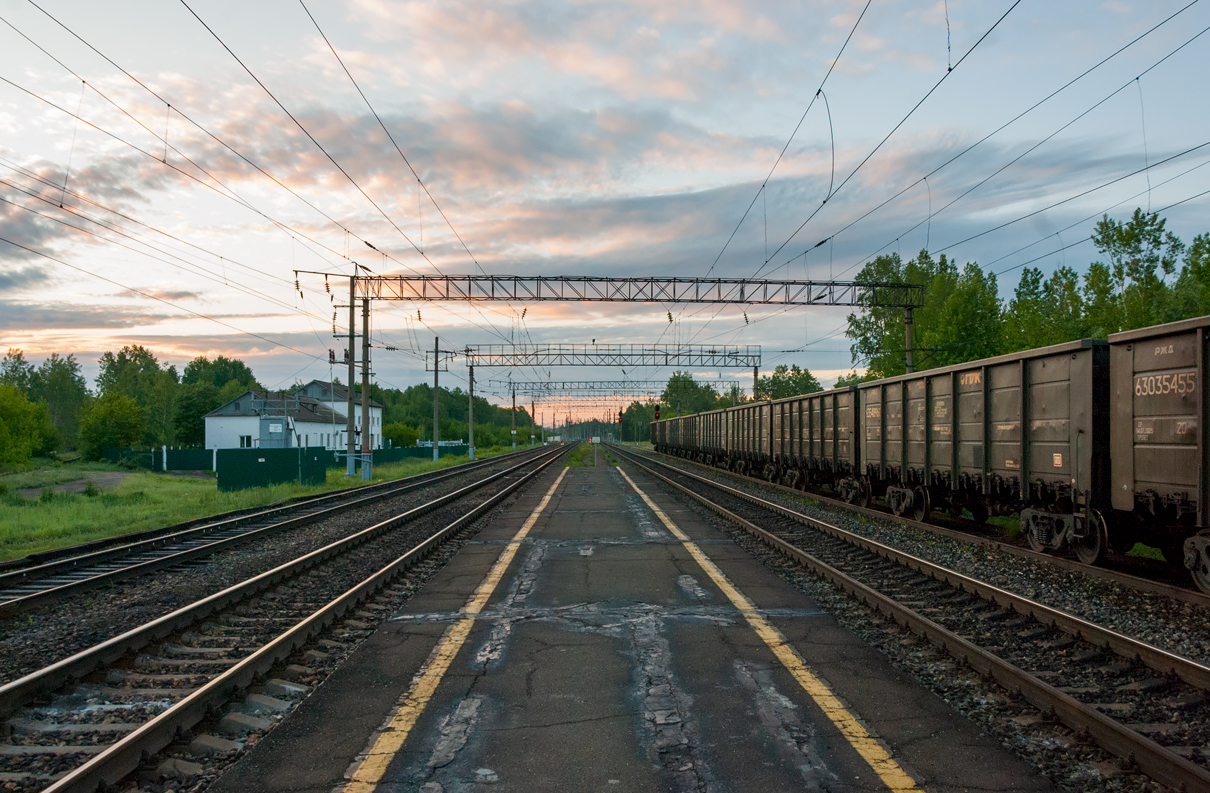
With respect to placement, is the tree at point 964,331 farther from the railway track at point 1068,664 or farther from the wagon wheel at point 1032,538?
the railway track at point 1068,664

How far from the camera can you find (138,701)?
219 inches

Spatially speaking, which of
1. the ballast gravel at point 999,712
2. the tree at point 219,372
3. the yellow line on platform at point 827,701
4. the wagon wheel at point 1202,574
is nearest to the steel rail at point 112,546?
the yellow line on platform at point 827,701

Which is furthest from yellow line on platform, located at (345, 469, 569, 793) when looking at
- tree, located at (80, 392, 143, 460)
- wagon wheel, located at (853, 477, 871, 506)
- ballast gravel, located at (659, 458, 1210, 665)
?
tree, located at (80, 392, 143, 460)

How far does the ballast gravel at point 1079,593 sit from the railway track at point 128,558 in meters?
11.2

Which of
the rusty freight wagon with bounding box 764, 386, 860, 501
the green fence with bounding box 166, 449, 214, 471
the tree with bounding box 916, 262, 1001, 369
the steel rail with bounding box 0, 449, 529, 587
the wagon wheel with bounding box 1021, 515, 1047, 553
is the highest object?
the tree with bounding box 916, 262, 1001, 369

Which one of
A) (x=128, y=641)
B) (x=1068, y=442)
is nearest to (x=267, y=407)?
(x=128, y=641)

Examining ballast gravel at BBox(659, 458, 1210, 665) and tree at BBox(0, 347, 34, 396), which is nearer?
ballast gravel at BBox(659, 458, 1210, 665)

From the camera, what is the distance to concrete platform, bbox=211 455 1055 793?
14.0ft

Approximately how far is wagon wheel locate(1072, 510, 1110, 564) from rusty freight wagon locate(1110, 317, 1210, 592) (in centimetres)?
27

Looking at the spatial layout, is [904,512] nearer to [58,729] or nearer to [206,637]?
[206,637]

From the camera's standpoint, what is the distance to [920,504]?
1645 centimetres

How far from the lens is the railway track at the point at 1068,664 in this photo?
441cm

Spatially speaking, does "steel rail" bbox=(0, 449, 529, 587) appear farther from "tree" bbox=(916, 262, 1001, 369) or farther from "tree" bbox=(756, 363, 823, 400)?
"tree" bbox=(756, 363, 823, 400)

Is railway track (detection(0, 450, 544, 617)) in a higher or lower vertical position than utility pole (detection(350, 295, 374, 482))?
lower
